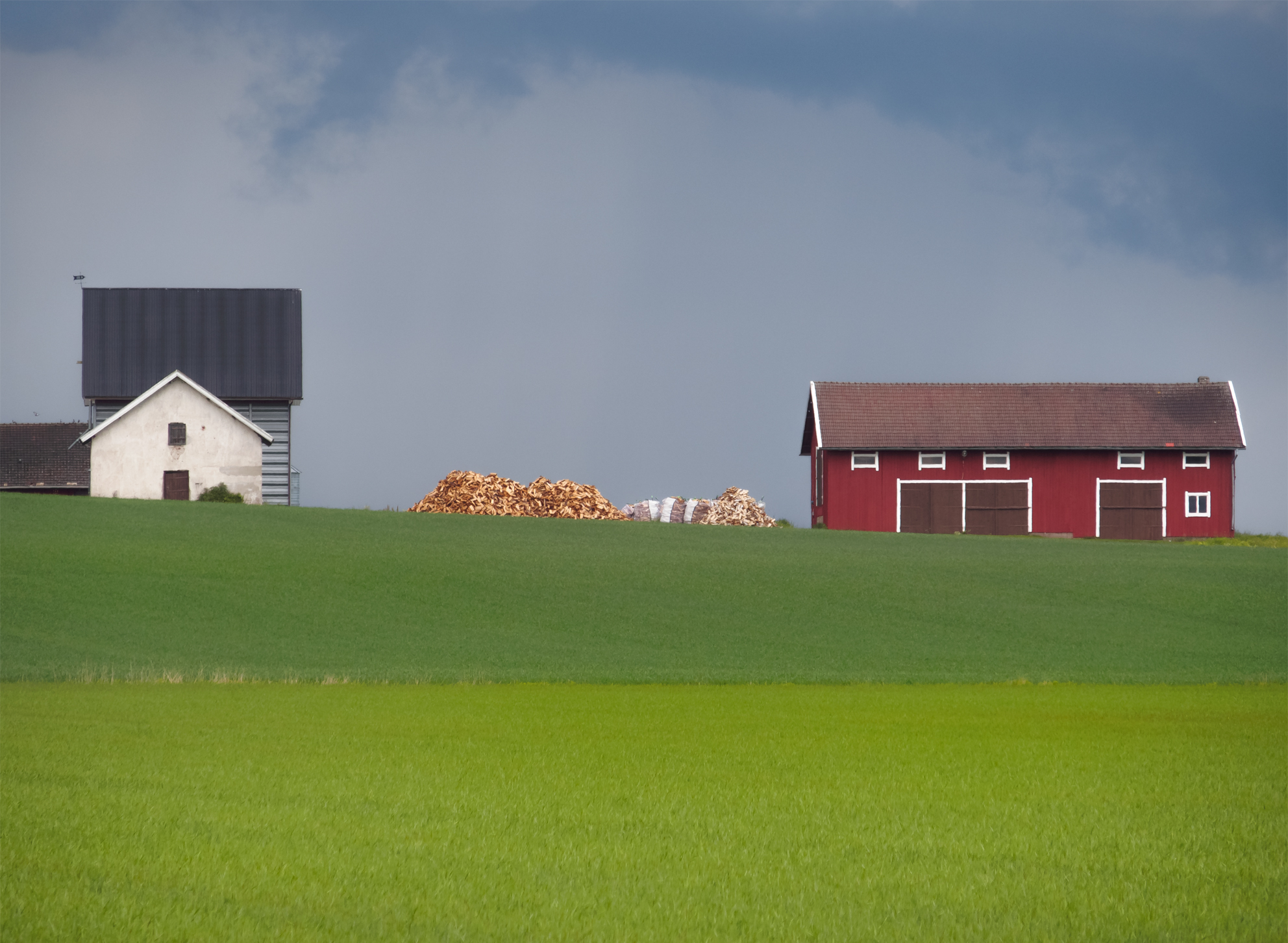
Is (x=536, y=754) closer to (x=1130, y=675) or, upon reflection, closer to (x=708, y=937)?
(x=708, y=937)

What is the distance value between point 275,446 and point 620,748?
4656 centimetres

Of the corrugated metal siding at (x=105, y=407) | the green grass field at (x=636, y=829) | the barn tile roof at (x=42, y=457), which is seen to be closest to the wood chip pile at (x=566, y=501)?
the corrugated metal siding at (x=105, y=407)

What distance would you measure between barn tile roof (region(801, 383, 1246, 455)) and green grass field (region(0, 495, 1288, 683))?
477 inches

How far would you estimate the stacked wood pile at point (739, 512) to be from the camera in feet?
203

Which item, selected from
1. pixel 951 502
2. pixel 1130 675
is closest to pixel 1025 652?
pixel 1130 675

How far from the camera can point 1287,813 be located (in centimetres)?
933

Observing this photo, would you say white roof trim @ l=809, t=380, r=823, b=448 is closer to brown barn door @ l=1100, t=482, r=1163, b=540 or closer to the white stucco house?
brown barn door @ l=1100, t=482, r=1163, b=540

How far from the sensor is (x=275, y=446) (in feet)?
185

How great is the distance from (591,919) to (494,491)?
5297cm

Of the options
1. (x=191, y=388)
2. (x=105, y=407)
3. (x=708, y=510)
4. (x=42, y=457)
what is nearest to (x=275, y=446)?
(x=191, y=388)

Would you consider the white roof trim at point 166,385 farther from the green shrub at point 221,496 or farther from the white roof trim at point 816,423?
the white roof trim at point 816,423

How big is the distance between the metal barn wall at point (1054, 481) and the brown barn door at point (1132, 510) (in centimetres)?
34

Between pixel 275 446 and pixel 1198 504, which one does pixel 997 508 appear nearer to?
pixel 1198 504

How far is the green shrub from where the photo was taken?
168ft
